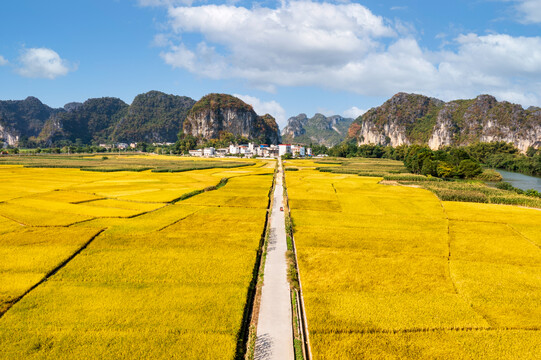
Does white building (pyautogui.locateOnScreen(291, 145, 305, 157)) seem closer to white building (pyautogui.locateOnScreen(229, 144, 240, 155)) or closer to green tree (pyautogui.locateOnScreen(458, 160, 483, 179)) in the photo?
white building (pyautogui.locateOnScreen(229, 144, 240, 155))

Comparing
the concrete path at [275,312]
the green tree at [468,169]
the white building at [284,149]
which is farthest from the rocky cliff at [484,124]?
the concrete path at [275,312]

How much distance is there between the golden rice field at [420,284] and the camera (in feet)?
37.7

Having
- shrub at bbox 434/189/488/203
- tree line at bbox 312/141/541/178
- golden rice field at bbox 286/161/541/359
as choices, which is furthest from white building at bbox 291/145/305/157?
golden rice field at bbox 286/161/541/359

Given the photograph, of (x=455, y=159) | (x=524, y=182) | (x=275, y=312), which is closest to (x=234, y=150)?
(x=455, y=159)

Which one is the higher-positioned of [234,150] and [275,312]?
[234,150]

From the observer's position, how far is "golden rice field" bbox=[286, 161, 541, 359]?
452 inches

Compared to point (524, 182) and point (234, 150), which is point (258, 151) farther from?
point (524, 182)

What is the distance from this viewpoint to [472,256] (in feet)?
67.8

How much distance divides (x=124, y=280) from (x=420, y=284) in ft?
52.5

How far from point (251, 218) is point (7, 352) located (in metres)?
20.3

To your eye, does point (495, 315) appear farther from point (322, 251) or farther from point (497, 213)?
point (497, 213)

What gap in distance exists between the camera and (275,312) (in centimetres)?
1370

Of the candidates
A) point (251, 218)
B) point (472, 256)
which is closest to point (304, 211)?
point (251, 218)

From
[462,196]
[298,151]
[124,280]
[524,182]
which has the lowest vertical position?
[124,280]
